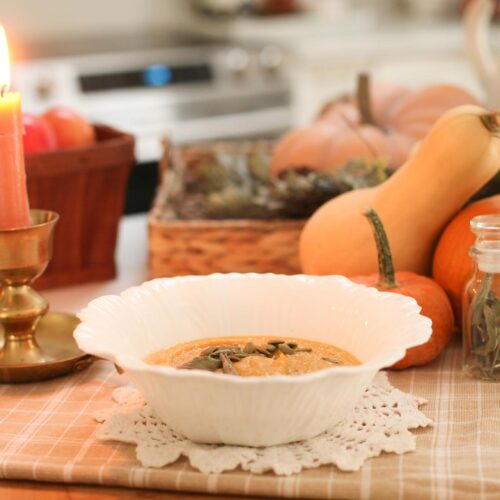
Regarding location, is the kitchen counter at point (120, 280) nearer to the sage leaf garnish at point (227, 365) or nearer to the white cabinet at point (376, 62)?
the sage leaf garnish at point (227, 365)

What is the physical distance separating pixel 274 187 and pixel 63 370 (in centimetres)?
40

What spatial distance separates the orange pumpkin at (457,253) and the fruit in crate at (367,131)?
28 cm

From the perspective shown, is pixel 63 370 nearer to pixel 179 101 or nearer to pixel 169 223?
pixel 169 223

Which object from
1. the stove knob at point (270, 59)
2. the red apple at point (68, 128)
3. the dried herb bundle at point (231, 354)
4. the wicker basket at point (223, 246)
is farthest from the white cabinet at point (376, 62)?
the dried herb bundle at point (231, 354)

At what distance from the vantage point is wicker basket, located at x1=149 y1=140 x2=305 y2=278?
44.1 inches

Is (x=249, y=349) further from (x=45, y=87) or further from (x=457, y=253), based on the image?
(x=45, y=87)

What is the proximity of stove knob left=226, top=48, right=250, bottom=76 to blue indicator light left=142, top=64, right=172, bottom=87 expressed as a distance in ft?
0.69

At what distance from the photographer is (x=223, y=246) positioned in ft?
3.68

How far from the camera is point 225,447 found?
0.73 m

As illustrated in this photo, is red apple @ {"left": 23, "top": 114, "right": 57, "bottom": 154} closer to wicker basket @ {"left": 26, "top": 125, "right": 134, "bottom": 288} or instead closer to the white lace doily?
wicker basket @ {"left": 26, "top": 125, "right": 134, "bottom": 288}

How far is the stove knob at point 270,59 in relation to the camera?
293cm

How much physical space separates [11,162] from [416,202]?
405 millimetres

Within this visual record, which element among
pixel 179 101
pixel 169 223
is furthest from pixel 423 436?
pixel 179 101

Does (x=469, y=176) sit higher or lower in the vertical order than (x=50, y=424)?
higher
